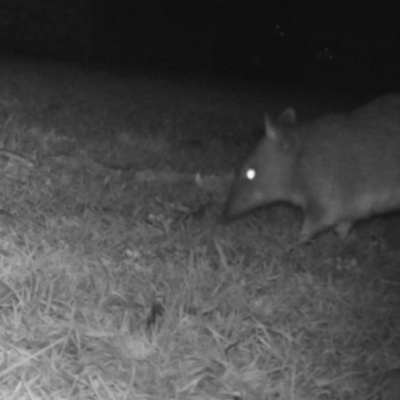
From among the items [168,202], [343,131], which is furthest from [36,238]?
[343,131]

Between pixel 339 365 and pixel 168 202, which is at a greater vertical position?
pixel 339 365

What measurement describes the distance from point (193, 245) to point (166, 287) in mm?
571

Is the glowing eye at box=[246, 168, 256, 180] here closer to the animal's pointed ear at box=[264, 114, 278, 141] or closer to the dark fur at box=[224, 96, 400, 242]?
the dark fur at box=[224, 96, 400, 242]

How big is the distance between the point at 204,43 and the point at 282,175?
5.97 m

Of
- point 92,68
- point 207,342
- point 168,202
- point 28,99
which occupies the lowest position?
point 92,68

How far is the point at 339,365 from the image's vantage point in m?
2.92

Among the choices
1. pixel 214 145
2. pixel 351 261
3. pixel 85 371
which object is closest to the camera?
pixel 85 371

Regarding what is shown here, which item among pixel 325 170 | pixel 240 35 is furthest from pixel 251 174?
pixel 240 35

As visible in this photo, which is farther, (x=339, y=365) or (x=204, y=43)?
(x=204, y=43)

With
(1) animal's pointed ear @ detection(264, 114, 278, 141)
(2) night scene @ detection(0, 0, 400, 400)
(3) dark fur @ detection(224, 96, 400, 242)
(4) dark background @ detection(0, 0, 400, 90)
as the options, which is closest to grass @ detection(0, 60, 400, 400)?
(2) night scene @ detection(0, 0, 400, 400)

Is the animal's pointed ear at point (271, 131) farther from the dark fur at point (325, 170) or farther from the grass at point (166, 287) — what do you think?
the grass at point (166, 287)

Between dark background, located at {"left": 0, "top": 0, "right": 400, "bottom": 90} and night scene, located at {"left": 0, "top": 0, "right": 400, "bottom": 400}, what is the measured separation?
1618 mm

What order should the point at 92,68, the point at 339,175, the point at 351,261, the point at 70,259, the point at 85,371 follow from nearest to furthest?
the point at 85,371 → the point at 70,259 → the point at 351,261 → the point at 339,175 → the point at 92,68

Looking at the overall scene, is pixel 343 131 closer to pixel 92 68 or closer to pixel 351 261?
pixel 351 261
